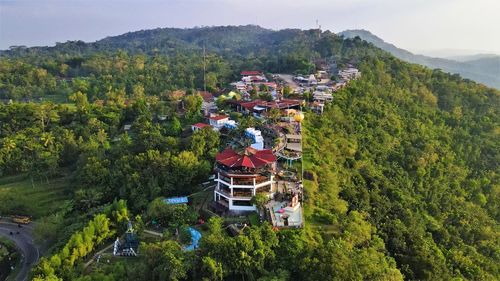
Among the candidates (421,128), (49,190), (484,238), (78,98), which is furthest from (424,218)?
(78,98)

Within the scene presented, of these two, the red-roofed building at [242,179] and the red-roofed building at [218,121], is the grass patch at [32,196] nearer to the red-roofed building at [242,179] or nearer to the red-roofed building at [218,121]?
the red-roofed building at [218,121]

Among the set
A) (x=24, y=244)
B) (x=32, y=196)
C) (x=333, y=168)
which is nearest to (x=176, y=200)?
(x=24, y=244)

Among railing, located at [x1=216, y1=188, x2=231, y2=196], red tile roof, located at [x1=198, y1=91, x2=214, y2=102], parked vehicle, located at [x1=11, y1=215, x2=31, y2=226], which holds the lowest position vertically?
parked vehicle, located at [x1=11, y1=215, x2=31, y2=226]

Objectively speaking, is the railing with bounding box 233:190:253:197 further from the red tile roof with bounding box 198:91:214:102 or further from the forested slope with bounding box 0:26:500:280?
the red tile roof with bounding box 198:91:214:102

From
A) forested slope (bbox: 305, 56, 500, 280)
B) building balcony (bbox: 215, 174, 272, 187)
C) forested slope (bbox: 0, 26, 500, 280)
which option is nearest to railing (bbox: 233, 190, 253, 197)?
building balcony (bbox: 215, 174, 272, 187)

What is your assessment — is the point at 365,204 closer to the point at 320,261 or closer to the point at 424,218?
the point at 424,218

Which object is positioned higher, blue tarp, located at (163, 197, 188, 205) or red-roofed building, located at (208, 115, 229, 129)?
red-roofed building, located at (208, 115, 229, 129)

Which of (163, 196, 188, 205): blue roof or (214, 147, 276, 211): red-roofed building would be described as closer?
(214, 147, 276, 211): red-roofed building

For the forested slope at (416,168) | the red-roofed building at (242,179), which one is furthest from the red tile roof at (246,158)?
the forested slope at (416,168)
